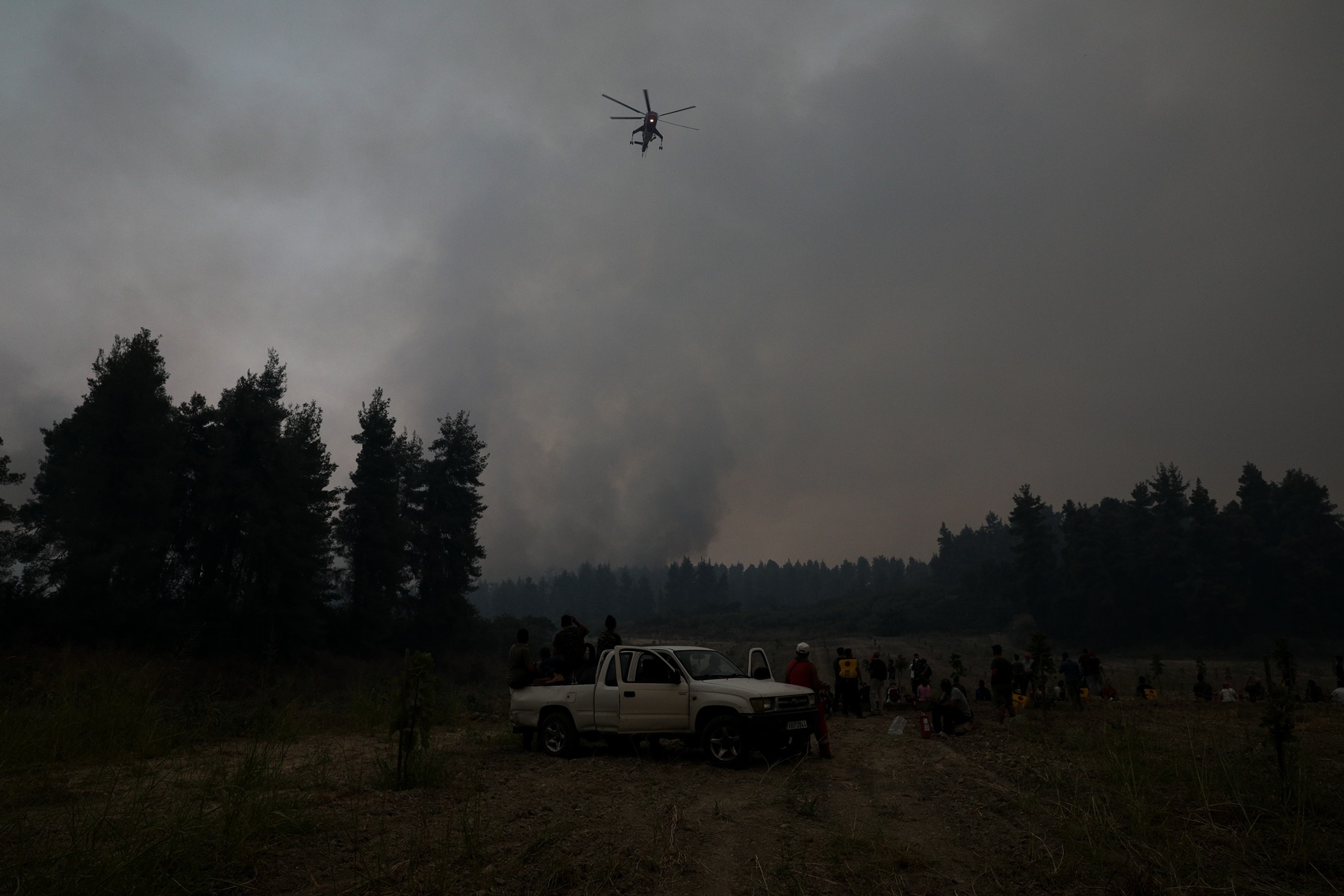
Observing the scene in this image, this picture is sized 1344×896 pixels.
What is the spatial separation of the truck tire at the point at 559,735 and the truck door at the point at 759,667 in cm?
350

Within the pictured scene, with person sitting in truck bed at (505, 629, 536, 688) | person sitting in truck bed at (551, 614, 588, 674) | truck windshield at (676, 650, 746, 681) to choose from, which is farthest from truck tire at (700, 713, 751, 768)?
person sitting in truck bed at (505, 629, 536, 688)

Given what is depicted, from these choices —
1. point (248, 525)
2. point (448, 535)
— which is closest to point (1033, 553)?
point (448, 535)

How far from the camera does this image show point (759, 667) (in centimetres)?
1349

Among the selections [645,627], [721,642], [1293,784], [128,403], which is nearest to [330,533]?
[128,403]

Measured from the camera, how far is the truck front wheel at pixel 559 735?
40.3ft

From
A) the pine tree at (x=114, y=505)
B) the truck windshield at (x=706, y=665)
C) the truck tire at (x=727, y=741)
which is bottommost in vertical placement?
the truck tire at (x=727, y=741)

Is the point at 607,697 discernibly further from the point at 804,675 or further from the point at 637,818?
the point at 637,818

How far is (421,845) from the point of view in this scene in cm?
627

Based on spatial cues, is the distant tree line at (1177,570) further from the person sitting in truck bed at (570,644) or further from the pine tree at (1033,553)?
the person sitting in truck bed at (570,644)

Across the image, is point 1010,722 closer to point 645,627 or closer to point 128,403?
point 128,403

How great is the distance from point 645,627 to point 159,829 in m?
118

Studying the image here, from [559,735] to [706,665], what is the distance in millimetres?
3042

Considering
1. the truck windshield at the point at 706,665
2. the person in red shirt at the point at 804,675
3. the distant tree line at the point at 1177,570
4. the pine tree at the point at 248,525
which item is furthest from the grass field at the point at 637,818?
the distant tree line at the point at 1177,570

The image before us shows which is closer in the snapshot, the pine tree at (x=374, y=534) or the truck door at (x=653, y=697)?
the truck door at (x=653, y=697)
